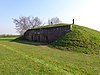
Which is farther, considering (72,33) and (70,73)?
(72,33)

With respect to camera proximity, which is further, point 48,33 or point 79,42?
point 48,33

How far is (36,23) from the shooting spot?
63.1m

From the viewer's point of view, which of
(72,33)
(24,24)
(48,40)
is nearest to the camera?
(72,33)

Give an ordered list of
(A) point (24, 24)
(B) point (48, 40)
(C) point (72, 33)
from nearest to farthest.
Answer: (C) point (72, 33)
(B) point (48, 40)
(A) point (24, 24)

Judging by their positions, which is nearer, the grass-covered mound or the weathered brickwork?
the grass-covered mound

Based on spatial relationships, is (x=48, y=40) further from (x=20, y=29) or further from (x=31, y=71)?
(x=20, y=29)

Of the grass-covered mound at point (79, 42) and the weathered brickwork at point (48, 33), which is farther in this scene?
the weathered brickwork at point (48, 33)

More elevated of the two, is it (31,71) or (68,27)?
(68,27)

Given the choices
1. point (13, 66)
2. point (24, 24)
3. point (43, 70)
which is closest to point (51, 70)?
point (43, 70)

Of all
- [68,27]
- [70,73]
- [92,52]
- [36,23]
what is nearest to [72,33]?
[68,27]

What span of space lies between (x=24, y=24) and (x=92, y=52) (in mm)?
49563

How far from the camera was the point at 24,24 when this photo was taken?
62250 mm

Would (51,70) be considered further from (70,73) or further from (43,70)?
(70,73)

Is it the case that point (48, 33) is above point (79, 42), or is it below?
above
